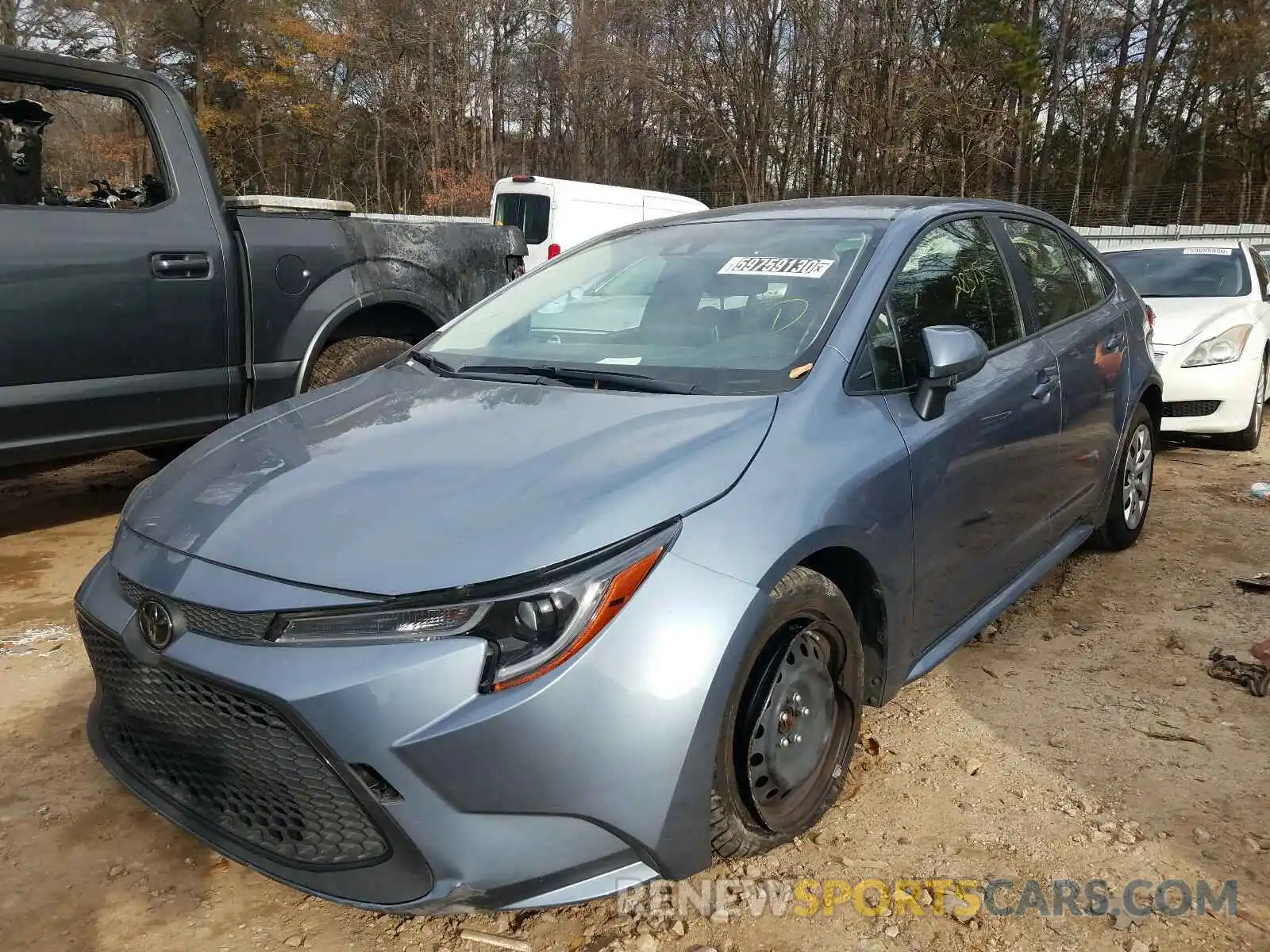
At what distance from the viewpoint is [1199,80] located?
3045 centimetres

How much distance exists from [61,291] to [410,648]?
9.71 feet

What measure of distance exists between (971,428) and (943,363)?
14.6 inches

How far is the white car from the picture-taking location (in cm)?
632

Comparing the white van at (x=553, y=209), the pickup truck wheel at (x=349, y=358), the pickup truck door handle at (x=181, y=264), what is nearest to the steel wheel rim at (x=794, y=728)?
the pickup truck wheel at (x=349, y=358)

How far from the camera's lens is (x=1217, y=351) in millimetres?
6340

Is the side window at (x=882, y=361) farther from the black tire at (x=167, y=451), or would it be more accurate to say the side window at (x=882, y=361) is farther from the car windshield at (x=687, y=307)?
the black tire at (x=167, y=451)

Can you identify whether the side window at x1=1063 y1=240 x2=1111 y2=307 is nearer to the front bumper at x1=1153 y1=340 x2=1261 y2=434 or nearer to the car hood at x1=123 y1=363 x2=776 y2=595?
the car hood at x1=123 y1=363 x2=776 y2=595

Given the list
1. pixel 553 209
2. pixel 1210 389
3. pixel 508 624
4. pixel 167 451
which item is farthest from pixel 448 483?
pixel 553 209

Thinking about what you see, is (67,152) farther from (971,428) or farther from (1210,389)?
(1210,389)

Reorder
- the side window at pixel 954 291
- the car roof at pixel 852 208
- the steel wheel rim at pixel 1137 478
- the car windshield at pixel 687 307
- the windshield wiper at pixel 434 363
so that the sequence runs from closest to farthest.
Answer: the car windshield at pixel 687 307
the side window at pixel 954 291
the windshield wiper at pixel 434 363
the car roof at pixel 852 208
the steel wheel rim at pixel 1137 478

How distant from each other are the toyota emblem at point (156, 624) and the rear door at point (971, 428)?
69.3 inches

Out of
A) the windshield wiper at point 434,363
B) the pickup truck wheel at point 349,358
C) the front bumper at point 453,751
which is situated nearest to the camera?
the front bumper at point 453,751

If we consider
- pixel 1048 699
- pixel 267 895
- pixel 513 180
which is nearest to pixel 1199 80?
pixel 513 180

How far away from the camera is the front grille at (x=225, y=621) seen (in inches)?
67.7
